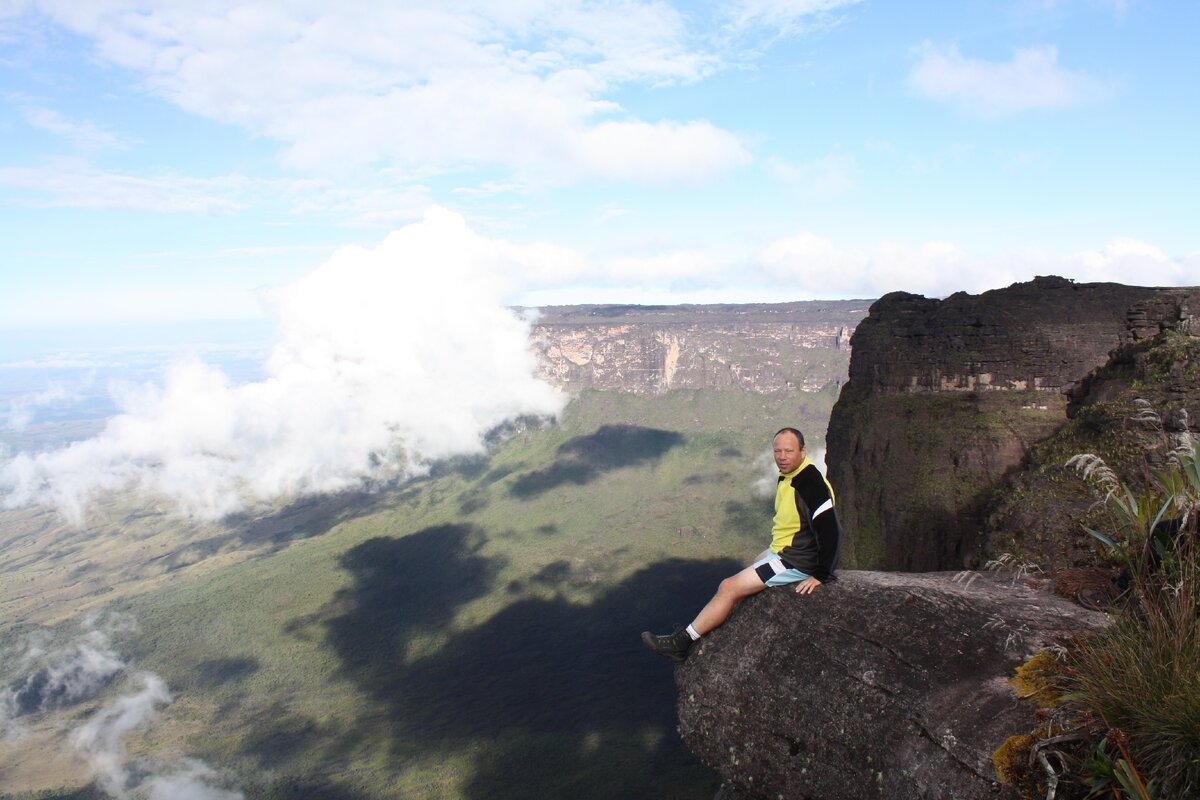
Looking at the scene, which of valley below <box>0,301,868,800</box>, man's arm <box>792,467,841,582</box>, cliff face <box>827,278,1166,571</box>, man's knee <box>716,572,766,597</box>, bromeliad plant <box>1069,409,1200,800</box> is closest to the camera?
bromeliad plant <box>1069,409,1200,800</box>

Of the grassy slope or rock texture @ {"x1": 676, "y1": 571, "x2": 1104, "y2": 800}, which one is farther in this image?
the grassy slope

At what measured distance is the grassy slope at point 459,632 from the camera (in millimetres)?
84938

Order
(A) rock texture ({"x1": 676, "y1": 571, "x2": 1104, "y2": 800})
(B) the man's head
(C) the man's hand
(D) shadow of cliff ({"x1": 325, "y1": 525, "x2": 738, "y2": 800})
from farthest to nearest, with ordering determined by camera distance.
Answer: (D) shadow of cliff ({"x1": 325, "y1": 525, "x2": 738, "y2": 800}) → (B) the man's head → (C) the man's hand → (A) rock texture ({"x1": 676, "y1": 571, "x2": 1104, "y2": 800})

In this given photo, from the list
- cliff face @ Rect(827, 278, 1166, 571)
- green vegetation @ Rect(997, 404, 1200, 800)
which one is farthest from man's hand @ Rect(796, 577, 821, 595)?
cliff face @ Rect(827, 278, 1166, 571)

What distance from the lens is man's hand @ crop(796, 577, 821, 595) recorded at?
27.0ft

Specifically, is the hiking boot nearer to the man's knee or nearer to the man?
the man

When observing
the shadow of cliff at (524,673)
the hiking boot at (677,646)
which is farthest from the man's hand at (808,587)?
the shadow of cliff at (524,673)

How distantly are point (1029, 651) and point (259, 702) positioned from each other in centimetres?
13391

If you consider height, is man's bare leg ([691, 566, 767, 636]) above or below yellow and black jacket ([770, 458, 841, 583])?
below

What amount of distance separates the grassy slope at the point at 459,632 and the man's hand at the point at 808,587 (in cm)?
6484

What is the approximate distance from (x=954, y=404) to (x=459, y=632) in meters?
108

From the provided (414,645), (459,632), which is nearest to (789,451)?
(459,632)

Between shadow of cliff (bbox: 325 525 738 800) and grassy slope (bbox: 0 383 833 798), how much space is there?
0.40m

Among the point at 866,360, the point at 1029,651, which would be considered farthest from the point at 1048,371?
the point at 1029,651
